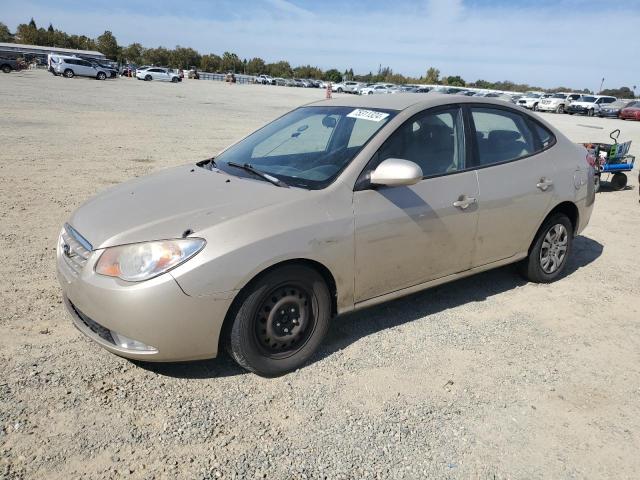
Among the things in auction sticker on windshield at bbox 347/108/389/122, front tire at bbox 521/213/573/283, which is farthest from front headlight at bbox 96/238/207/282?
front tire at bbox 521/213/573/283

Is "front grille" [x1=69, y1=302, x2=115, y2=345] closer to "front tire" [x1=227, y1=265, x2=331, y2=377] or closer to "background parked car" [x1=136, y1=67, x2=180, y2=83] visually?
"front tire" [x1=227, y1=265, x2=331, y2=377]

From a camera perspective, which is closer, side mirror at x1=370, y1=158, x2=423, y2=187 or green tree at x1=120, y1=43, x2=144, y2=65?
side mirror at x1=370, y1=158, x2=423, y2=187

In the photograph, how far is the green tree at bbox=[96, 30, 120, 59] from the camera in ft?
318

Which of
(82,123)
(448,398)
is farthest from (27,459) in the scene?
(82,123)

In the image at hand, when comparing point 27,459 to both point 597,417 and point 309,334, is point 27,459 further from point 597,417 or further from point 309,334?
point 597,417

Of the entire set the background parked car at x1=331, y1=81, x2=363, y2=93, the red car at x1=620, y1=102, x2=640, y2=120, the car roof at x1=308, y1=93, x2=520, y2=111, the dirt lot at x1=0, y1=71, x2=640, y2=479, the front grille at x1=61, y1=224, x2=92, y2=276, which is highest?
the background parked car at x1=331, y1=81, x2=363, y2=93

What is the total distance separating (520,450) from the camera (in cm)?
272

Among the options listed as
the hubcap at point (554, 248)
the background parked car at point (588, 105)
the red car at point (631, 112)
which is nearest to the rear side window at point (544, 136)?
the hubcap at point (554, 248)

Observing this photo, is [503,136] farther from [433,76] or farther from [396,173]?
[433,76]

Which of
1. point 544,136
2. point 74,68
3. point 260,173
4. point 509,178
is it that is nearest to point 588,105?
point 544,136

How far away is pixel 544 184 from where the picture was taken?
4.52m

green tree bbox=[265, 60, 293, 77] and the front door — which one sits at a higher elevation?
green tree bbox=[265, 60, 293, 77]

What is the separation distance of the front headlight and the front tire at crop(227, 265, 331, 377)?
0.43m

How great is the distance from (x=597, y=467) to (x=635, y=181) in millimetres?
10157
